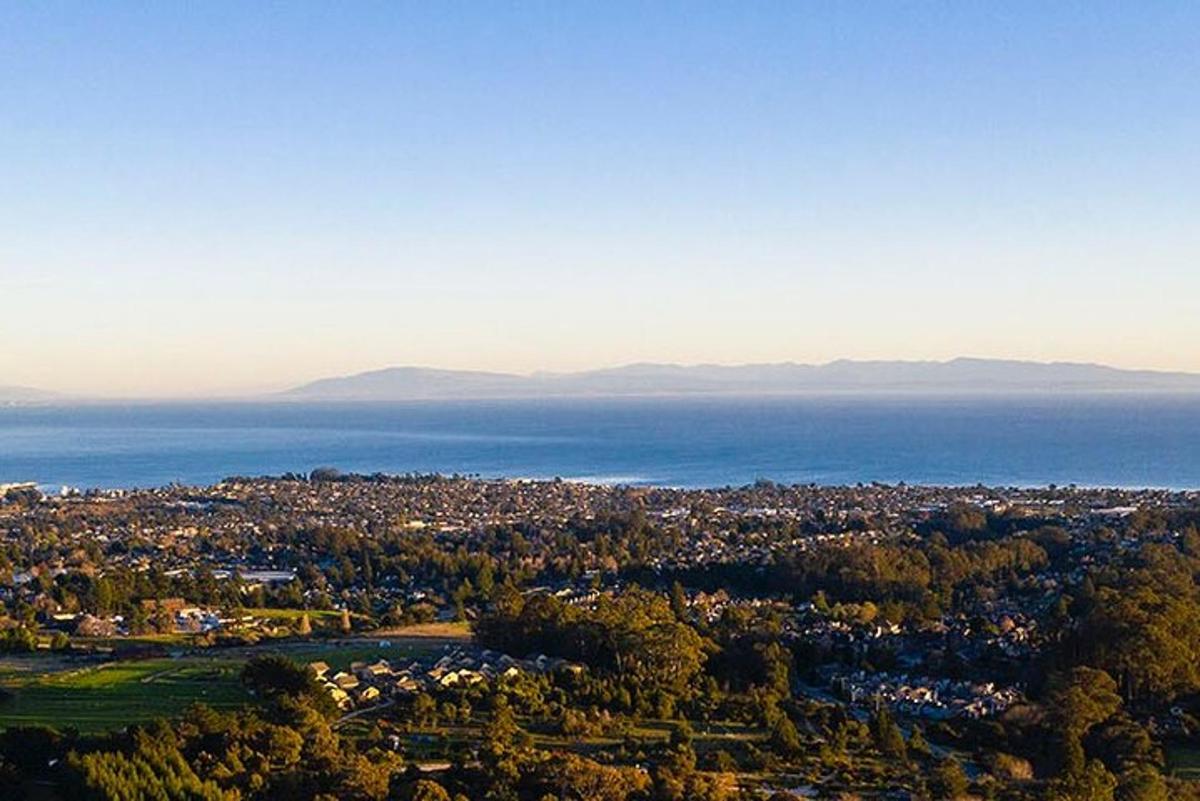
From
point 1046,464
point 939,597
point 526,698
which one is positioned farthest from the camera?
point 1046,464

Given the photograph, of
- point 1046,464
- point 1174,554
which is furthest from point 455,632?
point 1046,464

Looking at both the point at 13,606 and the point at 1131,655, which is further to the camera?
the point at 13,606

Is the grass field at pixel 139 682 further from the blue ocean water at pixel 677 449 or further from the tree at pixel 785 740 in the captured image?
the blue ocean water at pixel 677 449

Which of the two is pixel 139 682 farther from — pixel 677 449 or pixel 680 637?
pixel 677 449

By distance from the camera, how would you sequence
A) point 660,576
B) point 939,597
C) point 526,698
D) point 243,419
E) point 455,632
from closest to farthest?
point 526,698
point 455,632
point 939,597
point 660,576
point 243,419

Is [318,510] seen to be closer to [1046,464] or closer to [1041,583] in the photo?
[1041,583]
